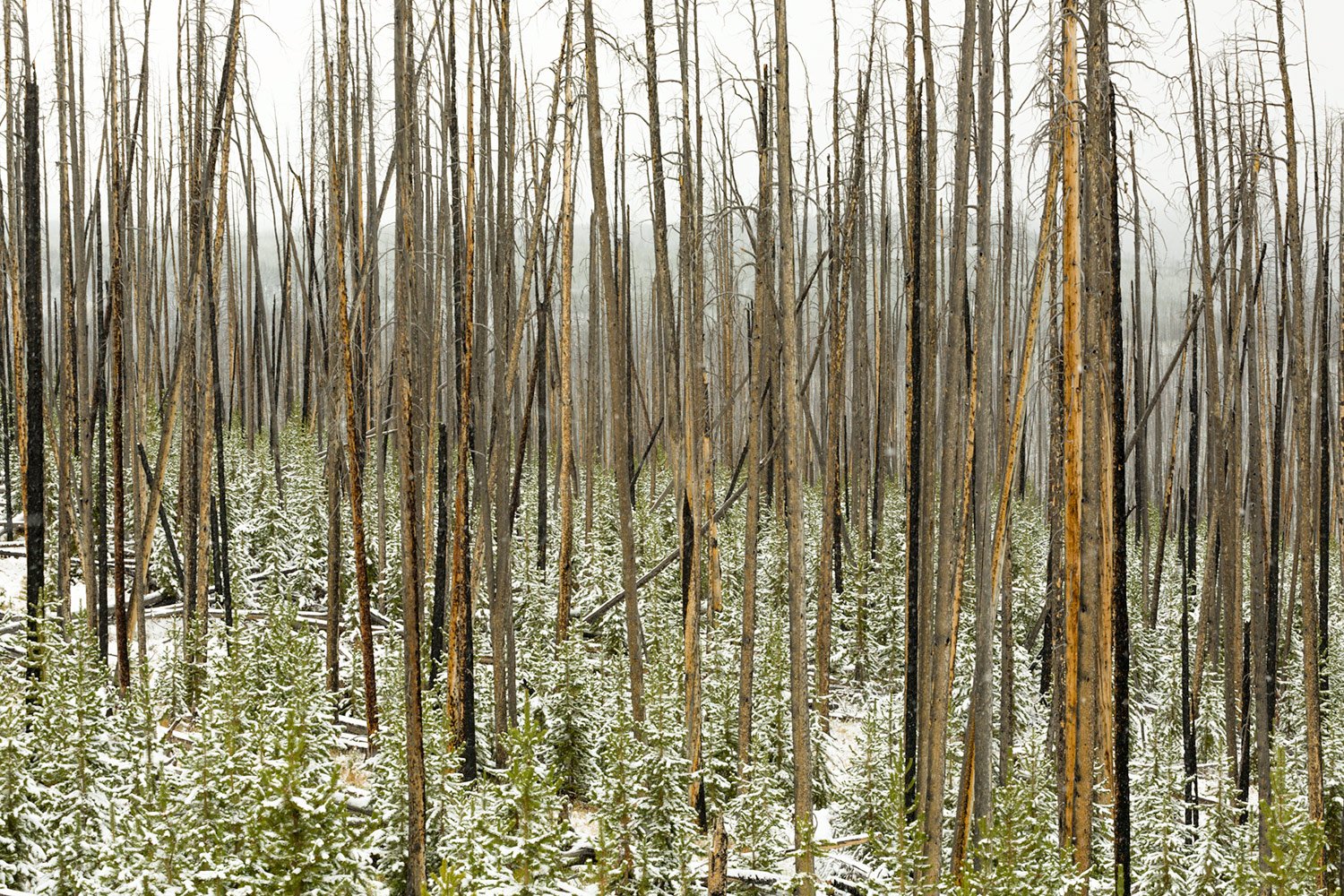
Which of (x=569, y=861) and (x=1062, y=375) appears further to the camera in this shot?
(x=569, y=861)

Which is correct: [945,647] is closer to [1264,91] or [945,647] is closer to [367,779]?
[367,779]

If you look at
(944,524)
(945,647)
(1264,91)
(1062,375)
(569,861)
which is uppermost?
(1264,91)

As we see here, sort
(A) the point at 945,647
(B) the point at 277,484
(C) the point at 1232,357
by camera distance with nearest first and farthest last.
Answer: (A) the point at 945,647
(C) the point at 1232,357
(B) the point at 277,484

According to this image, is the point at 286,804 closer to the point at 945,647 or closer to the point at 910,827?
the point at 910,827

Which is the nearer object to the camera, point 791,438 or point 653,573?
point 791,438

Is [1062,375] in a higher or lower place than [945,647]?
higher

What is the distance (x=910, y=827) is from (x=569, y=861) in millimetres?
2167

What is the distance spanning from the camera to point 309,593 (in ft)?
33.5

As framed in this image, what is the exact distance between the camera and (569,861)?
5.09m

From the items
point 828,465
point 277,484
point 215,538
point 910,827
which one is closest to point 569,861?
point 910,827

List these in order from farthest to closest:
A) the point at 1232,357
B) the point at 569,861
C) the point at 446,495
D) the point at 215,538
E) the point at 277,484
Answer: the point at 277,484 < the point at 215,538 < the point at 1232,357 < the point at 446,495 < the point at 569,861

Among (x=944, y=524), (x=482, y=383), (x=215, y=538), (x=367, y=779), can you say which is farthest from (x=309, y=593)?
(x=944, y=524)

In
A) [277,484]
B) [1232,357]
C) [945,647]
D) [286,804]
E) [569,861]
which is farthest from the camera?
[277,484]

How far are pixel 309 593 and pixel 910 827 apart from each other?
8.12m
